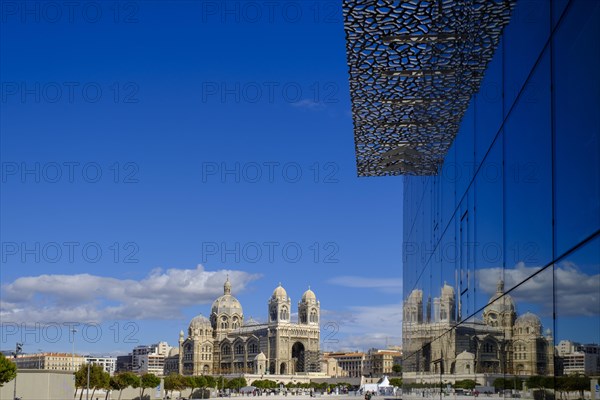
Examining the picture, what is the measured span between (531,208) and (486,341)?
402cm

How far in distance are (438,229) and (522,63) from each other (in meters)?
10.3

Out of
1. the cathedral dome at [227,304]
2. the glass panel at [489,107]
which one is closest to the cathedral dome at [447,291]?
the glass panel at [489,107]

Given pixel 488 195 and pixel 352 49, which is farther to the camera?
pixel 352 49

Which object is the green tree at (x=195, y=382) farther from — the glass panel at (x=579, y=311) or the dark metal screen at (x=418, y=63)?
the glass panel at (x=579, y=311)

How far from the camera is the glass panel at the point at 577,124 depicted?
6273mm

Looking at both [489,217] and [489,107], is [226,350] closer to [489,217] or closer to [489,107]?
[489,217]

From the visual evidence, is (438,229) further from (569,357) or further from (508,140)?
(569,357)

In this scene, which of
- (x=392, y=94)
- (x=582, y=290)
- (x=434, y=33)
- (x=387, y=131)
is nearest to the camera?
(x=582, y=290)

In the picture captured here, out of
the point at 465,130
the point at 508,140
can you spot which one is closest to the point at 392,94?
the point at 465,130

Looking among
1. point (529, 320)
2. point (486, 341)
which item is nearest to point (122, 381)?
point (486, 341)

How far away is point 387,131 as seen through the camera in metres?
19.1

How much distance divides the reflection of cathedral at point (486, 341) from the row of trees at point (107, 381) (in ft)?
136

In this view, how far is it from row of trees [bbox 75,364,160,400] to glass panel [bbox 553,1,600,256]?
5305 cm

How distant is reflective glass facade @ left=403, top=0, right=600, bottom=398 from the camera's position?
21.7 feet
